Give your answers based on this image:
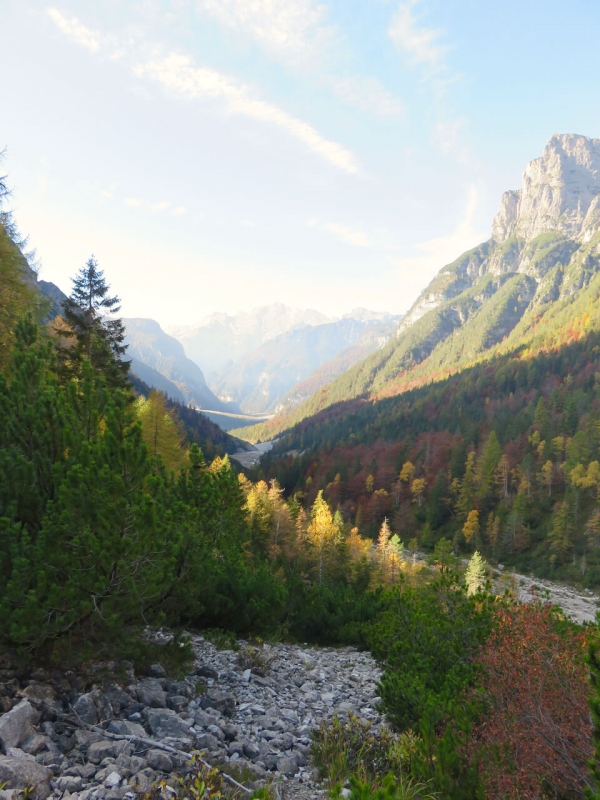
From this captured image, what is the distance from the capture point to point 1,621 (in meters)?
5.89

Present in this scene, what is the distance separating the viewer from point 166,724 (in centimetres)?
652

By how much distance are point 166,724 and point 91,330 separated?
912 inches

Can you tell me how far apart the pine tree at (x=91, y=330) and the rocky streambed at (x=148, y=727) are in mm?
18731

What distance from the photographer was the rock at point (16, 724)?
5.13 metres

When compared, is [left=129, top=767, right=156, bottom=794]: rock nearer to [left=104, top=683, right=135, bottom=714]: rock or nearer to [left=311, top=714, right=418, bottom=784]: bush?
[left=104, top=683, right=135, bottom=714]: rock

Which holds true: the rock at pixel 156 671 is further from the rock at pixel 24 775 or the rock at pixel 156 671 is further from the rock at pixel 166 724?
the rock at pixel 24 775

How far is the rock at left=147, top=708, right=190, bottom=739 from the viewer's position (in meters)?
6.37

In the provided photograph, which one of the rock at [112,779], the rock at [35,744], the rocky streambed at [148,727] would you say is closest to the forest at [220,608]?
the rocky streambed at [148,727]

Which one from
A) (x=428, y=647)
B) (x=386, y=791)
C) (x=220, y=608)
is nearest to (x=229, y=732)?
(x=386, y=791)

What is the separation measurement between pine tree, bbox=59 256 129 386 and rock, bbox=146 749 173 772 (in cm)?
2087

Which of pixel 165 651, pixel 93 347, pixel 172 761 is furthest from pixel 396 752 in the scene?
pixel 93 347

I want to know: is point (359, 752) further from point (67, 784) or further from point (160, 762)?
point (67, 784)

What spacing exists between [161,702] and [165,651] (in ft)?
6.36

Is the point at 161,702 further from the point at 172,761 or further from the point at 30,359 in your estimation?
the point at 30,359
